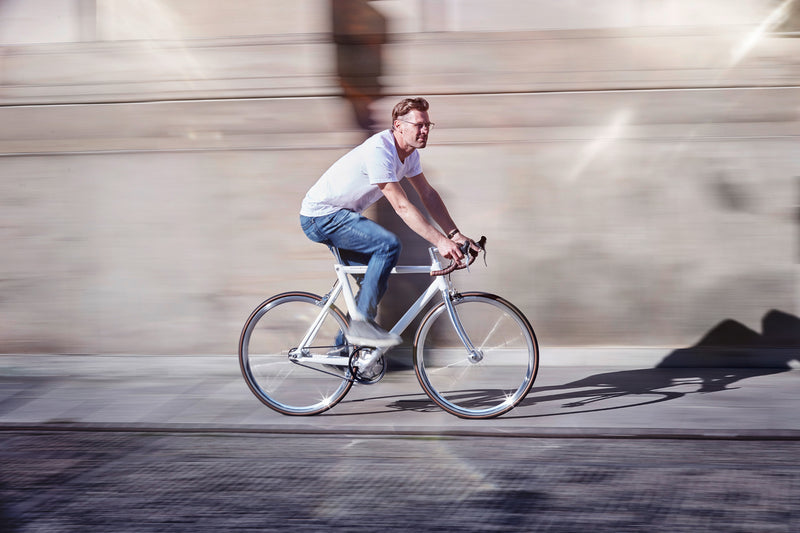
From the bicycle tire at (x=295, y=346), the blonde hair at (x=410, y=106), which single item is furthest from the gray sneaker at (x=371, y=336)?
the blonde hair at (x=410, y=106)

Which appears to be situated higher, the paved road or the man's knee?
the man's knee

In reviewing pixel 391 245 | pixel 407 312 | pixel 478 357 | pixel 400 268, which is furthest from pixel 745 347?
pixel 391 245

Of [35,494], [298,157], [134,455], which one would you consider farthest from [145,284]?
[35,494]

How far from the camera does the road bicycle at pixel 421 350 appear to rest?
18.4ft

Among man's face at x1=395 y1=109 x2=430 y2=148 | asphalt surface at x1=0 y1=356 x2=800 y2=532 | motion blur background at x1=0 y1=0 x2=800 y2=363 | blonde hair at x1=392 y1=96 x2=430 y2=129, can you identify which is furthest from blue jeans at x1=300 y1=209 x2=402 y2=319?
motion blur background at x1=0 y1=0 x2=800 y2=363

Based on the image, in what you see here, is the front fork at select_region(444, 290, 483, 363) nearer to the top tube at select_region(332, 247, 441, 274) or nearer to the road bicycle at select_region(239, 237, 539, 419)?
the road bicycle at select_region(239, 237, 539, 419)

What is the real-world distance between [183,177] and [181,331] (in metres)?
1.21

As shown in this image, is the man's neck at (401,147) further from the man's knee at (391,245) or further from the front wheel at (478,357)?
the front wheel at (478,357)

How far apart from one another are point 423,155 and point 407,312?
6.62 ft

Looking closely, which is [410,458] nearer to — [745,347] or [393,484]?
[393,484]

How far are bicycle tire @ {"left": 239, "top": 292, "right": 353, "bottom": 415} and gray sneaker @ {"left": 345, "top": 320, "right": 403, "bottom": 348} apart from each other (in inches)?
5.3

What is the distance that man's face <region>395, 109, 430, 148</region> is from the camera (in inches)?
218

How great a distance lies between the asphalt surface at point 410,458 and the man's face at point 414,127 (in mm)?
1624

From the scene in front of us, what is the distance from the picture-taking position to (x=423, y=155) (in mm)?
7531
